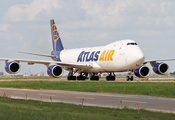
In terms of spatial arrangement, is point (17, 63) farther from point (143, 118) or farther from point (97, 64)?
point (143, 118)

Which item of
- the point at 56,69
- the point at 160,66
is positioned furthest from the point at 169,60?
the point at 56,69

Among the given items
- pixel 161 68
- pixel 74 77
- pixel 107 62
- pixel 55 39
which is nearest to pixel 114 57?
pixel 107 62

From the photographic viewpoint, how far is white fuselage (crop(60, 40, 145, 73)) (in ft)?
130

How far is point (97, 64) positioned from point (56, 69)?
6346mm

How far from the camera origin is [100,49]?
46.6 metres

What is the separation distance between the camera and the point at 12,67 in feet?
142

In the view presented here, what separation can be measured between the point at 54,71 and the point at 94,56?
268 inches

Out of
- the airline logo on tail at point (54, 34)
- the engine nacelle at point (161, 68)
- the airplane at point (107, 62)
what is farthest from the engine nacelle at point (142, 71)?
the airline logo on tail at point (54, 34)

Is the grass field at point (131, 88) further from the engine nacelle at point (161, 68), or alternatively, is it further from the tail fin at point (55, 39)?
the tail fin at point (55, 39)

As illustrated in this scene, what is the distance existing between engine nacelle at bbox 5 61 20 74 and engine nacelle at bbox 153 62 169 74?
2003 cm

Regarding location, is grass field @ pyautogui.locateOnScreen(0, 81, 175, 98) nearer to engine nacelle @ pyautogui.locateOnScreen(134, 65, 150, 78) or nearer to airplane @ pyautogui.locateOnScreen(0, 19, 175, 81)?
airplane @ pyautogui.locateOnScreen(0, 19, 175, 81)

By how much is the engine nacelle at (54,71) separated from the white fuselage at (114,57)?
224 inches

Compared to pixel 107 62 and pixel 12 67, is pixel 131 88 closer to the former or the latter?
pixel 107 62

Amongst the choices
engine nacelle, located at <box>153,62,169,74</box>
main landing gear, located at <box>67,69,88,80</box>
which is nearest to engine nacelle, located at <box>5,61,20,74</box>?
main landing gear, located at <box>67,69,88,80</box>
